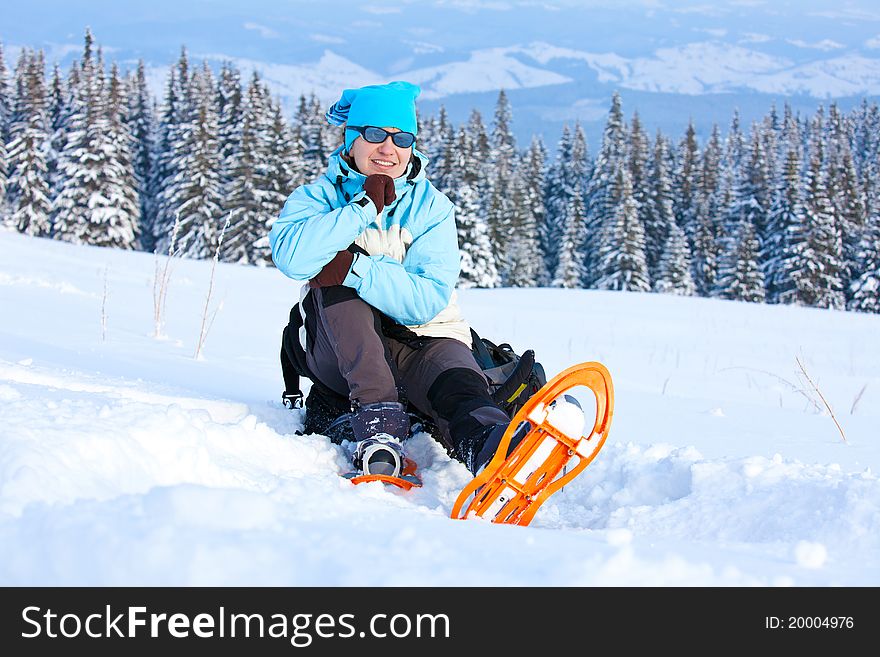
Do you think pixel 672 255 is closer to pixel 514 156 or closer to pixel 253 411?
pixel 514 156

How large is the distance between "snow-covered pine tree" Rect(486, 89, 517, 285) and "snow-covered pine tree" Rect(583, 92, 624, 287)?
4.95 metres

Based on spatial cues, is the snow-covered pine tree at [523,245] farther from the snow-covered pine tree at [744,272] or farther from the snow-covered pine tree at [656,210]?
the snow-covered pine tree at [744,272]

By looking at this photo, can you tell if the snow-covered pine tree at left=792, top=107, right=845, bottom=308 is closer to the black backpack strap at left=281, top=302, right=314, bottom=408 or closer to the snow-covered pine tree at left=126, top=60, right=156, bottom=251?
the snow-covered pine tree at left=126, top=60, right=156, bottom=251

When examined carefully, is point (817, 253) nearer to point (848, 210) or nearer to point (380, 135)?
point (848, 210)

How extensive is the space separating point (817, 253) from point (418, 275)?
42.4 m

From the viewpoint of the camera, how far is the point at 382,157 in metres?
3.44

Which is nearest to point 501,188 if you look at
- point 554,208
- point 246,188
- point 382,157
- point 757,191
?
point 554,208

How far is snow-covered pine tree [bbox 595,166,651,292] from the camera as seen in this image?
41.6 meters

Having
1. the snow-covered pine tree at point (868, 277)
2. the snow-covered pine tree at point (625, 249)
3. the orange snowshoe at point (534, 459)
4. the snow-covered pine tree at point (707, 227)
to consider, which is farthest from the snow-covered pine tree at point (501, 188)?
the orange snowshoe at point (534, 459)

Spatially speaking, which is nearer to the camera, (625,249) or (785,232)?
(625,249)

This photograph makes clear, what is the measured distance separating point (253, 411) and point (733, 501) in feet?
6.92

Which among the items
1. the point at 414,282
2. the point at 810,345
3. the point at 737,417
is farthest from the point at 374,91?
the point at 810,345

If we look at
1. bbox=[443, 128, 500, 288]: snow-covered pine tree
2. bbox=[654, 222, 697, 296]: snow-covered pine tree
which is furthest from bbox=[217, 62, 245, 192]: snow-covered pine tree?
bbox=[654, 222, 697, 296]: snow-covered pine tree

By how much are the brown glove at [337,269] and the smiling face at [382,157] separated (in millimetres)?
468
